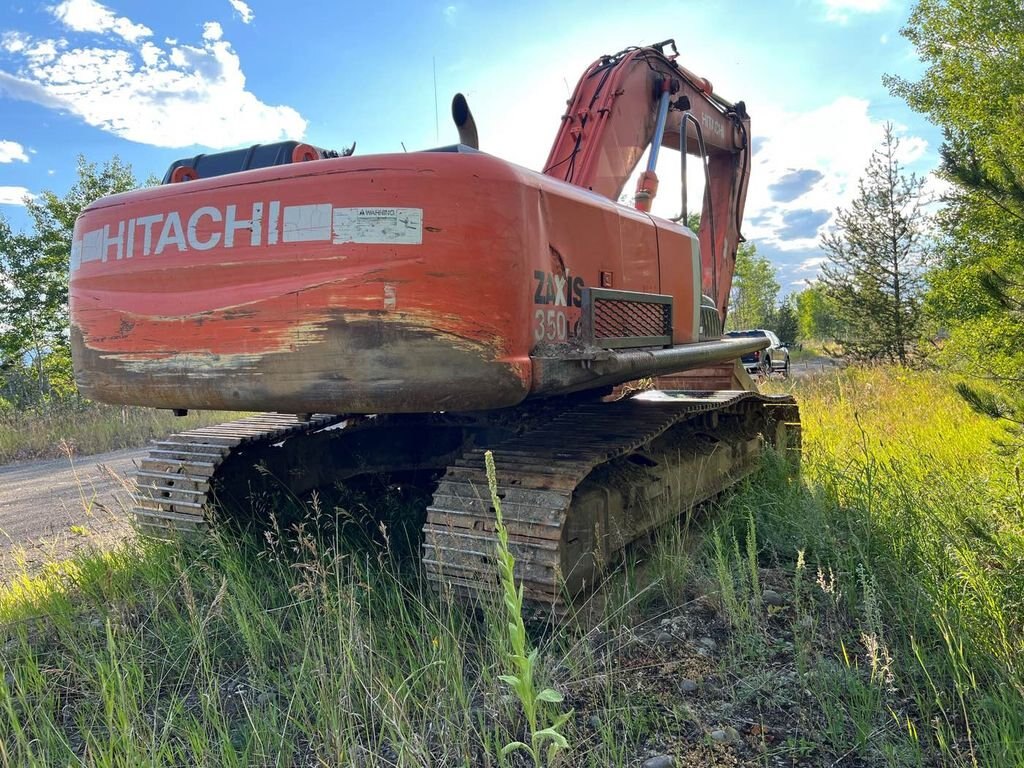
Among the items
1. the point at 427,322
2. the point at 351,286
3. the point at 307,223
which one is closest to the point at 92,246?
the point at 307,223

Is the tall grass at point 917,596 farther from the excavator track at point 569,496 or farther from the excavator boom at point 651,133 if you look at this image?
the excavator boom at point 651,133

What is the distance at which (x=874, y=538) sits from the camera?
3234 mm

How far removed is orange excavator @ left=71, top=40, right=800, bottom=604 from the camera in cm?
223

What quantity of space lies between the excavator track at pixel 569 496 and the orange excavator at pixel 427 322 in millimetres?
11

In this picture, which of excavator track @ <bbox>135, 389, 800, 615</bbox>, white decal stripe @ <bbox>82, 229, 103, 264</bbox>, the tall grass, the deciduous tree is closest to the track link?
excavator track @ <bbox>135, 389, 800, 615</bbox>

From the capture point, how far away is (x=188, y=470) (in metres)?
3.55

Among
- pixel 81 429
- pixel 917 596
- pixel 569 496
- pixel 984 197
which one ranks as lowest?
pixel 917 596

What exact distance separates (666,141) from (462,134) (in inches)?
105

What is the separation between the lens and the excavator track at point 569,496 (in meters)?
2.53

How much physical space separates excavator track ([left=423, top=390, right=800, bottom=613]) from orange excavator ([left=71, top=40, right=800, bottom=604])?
1 cm

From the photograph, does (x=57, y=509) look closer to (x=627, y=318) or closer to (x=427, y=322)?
(x=427, y=322)

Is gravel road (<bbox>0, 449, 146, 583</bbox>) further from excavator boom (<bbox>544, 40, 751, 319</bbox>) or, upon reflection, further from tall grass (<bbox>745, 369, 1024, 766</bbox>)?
tall grass (<bbox>745, 369, 1024, 766</bbox>)

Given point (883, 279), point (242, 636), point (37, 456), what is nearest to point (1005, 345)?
point (242, 636)

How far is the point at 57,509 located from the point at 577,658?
5.10 metres
